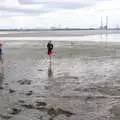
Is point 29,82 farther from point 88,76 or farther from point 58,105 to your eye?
point 58,105

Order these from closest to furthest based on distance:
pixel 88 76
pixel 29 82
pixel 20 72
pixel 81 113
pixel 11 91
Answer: pixel 81 113 < pixel 11 91 < pixel 29 82 < pixel 88 76 < pixel 20 72

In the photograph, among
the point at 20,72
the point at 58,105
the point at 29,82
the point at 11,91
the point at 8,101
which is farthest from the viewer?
the point at 20,72

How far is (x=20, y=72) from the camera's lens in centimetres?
2233

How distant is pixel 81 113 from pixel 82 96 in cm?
276

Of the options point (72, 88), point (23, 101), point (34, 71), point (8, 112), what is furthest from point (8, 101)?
point (34, 71)

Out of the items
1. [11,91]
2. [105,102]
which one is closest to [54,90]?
[11,91]

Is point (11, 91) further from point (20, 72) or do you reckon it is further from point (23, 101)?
point (20, 72)

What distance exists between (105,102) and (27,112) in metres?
3.53

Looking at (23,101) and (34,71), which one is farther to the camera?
(34,71)

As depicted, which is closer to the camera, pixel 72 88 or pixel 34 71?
pixel 72 88

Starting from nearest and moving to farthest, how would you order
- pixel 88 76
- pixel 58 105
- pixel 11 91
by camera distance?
pixel 58 105, pixel 11 91, pixel 88 76

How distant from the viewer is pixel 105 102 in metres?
13.3

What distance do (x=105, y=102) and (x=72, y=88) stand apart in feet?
11.0

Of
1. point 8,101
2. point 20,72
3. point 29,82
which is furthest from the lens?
point 20,72
